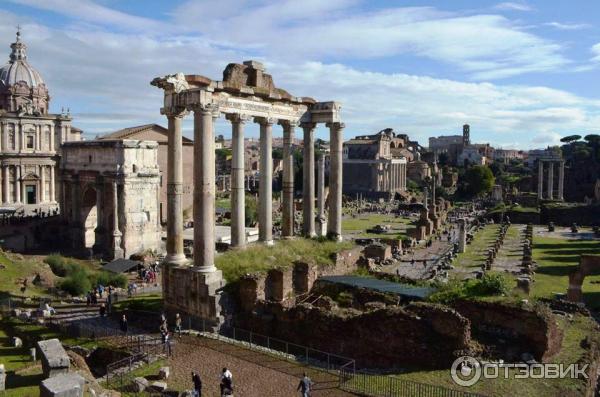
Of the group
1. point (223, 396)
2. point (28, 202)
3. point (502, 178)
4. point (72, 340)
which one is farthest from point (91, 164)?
point (502, 178)

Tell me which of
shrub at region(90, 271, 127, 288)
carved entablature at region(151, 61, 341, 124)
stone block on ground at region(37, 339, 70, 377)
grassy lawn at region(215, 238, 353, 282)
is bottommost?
shrub at region(90, 271, 127, 288)

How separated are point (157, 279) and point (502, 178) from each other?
4254 inches

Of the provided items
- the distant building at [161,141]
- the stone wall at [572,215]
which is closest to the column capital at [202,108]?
the distant building at [161,141]

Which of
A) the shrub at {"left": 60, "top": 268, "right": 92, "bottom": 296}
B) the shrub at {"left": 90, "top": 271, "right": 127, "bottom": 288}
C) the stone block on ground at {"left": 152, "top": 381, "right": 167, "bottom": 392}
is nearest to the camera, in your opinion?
the stone block on ground at {"left": 152, "top": 381, "right": 167, "bottom": 392}

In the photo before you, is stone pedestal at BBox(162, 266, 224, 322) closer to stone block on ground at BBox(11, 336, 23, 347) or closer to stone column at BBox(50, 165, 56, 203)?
stone block on ground at BBox(11, 336, 23, 347)

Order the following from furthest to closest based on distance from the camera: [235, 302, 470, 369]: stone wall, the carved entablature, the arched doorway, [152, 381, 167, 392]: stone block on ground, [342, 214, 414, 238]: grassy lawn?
[342, 214, 414, 238]: grassy lawn
the arched doorway
the carved entablature
[235, 302, 470, 369]: stone wall
[152, 381, 167, 392]: stone block on ground

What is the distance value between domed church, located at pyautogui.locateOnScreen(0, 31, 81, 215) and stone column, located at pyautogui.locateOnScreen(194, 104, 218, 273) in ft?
117

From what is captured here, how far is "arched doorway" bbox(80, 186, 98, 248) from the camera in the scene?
4350cm

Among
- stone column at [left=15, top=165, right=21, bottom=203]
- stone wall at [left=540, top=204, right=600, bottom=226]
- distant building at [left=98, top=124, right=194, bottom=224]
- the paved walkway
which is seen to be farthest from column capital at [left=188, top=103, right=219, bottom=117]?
stone wall at [left=540, top=204, right=600, bottom=226]

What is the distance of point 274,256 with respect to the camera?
20.2 meters

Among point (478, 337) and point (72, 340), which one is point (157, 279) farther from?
point (478, 337)

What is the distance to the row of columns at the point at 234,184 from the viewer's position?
17422mm

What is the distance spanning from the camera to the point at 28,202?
2093 inches

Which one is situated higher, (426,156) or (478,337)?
(426,156)
